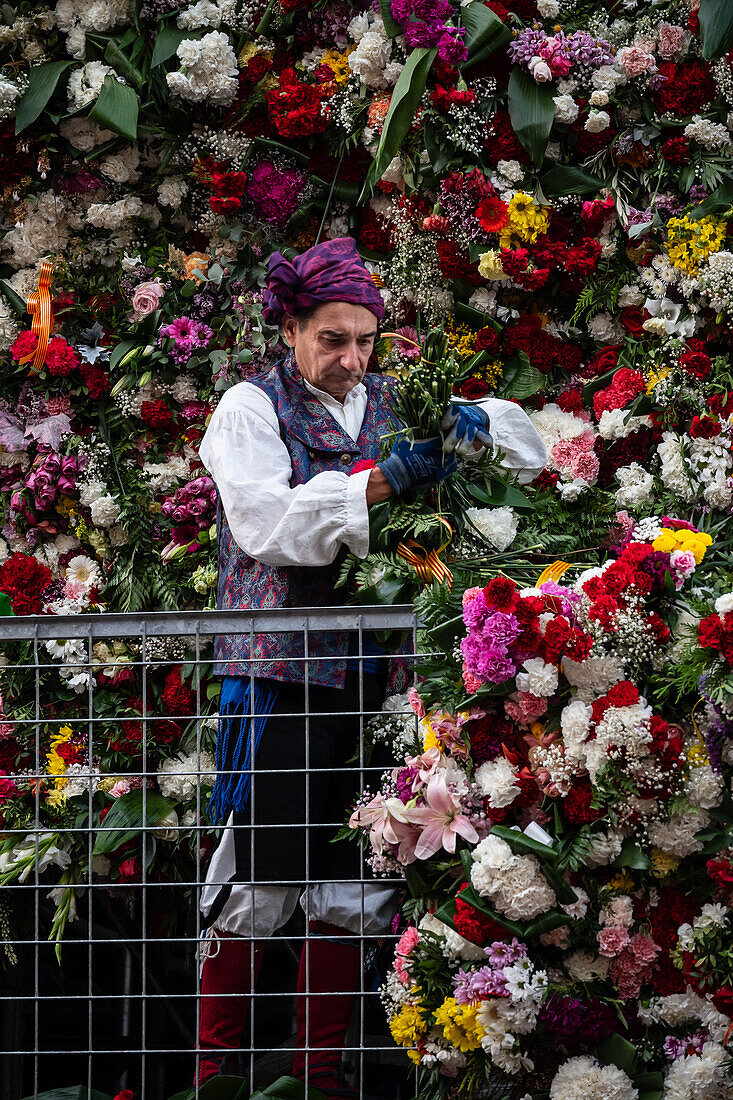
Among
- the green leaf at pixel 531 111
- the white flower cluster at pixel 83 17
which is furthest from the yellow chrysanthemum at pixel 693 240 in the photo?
the white flower cluster at pixel 83 17

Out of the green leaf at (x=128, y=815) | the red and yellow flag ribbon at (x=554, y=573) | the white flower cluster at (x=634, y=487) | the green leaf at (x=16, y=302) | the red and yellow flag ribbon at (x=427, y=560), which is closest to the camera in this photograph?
the red and yellow flag ribbon at (x=554, y=573)

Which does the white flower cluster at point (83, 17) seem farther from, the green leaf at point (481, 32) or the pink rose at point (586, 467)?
the pink rose at point (586, 467)

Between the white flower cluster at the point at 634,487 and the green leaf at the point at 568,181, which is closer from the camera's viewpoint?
the white flower cluster at the point at 634,487

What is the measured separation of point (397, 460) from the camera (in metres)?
2.56

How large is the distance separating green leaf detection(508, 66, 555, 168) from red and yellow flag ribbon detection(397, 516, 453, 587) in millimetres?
1227

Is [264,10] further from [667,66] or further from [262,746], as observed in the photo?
[262,746]

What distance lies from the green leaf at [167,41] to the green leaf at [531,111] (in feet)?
3.07

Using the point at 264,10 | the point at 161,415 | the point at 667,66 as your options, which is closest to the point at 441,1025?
the point at 161,415

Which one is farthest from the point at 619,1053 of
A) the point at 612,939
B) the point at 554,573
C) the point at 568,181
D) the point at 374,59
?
the point at 374,59

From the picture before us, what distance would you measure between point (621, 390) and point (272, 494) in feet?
3.76

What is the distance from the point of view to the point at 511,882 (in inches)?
78.1

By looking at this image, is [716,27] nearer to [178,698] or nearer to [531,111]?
[531,111]

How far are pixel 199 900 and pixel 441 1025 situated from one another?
0.84 metres

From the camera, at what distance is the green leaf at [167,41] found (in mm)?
3412
